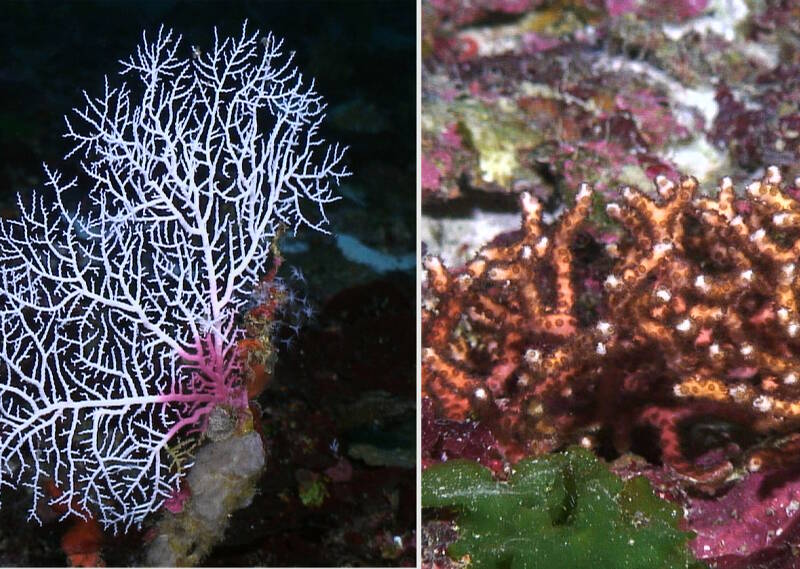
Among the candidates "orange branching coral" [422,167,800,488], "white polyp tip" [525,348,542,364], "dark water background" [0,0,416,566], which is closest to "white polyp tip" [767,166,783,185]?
"orange branching coral" [422,167,800,488]

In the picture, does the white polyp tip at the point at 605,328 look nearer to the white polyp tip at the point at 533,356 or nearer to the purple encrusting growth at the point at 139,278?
the white polyp tip at the point at 533,356

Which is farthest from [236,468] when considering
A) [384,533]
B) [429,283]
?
[429,283]

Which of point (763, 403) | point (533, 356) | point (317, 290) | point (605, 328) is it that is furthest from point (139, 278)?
point (763, 403)

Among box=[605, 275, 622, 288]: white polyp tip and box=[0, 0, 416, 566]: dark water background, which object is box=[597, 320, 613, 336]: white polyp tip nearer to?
box=[605, 275, 622, 288]: white polyp tip

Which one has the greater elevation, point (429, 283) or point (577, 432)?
point (429, 283)

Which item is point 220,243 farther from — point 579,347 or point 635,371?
point 635,371

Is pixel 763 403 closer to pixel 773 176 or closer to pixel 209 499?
pixel 773 176
